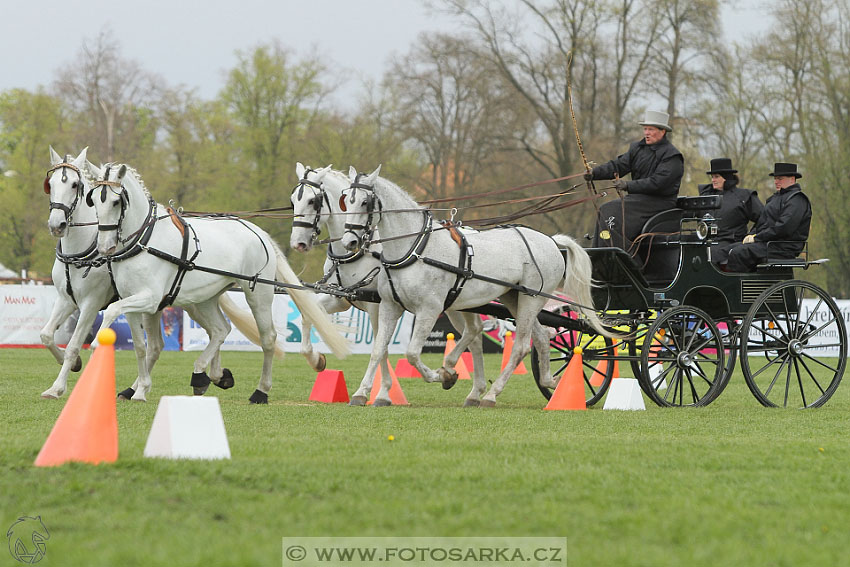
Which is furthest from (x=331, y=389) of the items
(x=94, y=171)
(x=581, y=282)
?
(x=94, y=171)

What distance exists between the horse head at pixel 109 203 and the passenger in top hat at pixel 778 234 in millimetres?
6119

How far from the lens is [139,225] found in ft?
33.4

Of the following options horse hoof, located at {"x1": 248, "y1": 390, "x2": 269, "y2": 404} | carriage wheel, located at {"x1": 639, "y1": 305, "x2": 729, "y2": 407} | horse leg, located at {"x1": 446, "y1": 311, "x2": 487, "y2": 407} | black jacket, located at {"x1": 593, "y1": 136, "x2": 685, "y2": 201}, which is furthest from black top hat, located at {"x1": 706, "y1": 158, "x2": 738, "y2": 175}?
horse hoof, located at {"x1": 248, "y1": 390, "x2": 269, "y2": 404}

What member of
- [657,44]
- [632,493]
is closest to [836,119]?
[657,44]

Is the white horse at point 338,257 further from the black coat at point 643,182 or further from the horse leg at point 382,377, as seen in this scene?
the black coat at point 643,182

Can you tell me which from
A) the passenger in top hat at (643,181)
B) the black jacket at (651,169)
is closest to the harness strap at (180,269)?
the passenger in top hat at (643,181)

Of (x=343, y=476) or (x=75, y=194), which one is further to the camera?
(x=75, y=194)

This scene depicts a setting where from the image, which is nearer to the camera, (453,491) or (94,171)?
(453,491)

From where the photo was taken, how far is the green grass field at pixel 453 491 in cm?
423

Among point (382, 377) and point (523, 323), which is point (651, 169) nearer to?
point (523, 323)

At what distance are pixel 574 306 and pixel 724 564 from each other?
24.3 ft

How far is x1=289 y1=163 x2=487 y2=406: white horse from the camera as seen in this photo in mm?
10578

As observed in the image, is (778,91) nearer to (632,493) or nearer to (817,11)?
(817,11)

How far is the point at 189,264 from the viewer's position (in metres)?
10.4
